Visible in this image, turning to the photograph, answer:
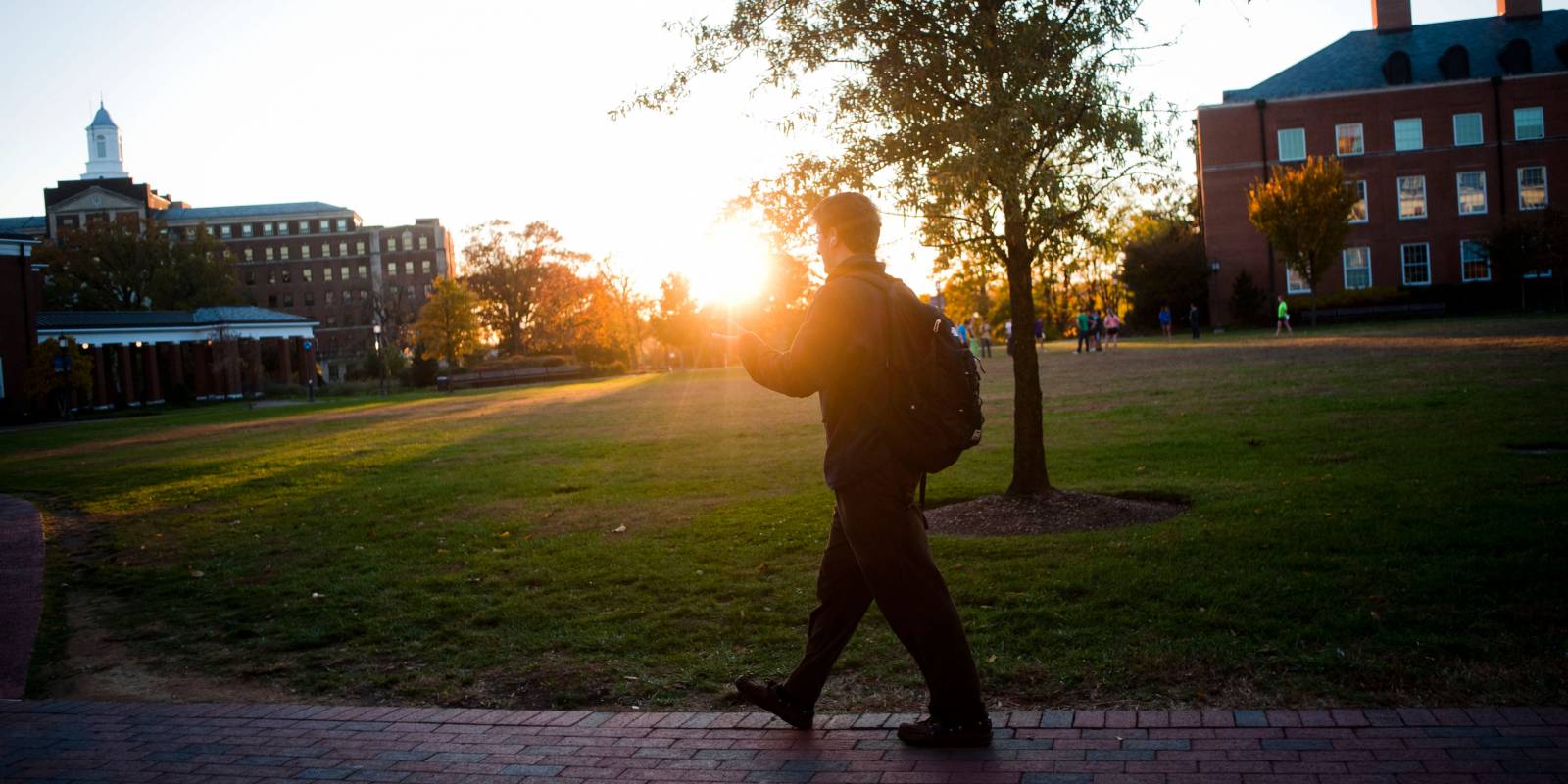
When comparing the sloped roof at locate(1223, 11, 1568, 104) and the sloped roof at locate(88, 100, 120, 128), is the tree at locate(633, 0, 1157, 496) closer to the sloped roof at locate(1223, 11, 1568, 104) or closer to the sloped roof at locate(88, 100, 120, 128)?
the sloped roof at locate(1223, 11, 1568, 104)

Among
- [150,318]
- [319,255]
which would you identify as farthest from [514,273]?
[319,255]

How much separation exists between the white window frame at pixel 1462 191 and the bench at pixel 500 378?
45199mm

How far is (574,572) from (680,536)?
137 centimetres

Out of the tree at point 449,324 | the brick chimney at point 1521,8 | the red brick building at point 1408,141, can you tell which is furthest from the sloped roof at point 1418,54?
the tree at point 449,324

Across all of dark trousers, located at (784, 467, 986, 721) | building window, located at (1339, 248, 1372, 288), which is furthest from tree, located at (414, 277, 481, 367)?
dark trousers, located at (784, 467, 986, 721)

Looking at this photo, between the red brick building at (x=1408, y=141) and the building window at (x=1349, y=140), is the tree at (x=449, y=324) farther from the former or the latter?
the building window at (x=1349, y=140)

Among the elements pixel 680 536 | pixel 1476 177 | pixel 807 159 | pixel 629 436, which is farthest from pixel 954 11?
pixel 1476 177

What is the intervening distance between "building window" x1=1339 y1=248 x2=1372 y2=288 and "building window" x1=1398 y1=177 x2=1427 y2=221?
2468 millimetres

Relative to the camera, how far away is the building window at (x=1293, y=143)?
5575cm

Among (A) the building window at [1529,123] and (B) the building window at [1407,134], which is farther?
(B) the building window at [1407,134]

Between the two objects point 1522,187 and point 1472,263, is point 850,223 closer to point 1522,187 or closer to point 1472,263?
point 1472,263

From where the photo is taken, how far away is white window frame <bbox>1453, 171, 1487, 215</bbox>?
54562 mm

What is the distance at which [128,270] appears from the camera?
83.1 metres

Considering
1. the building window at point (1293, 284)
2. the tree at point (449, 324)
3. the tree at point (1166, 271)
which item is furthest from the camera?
the tree at point (449, 324)
